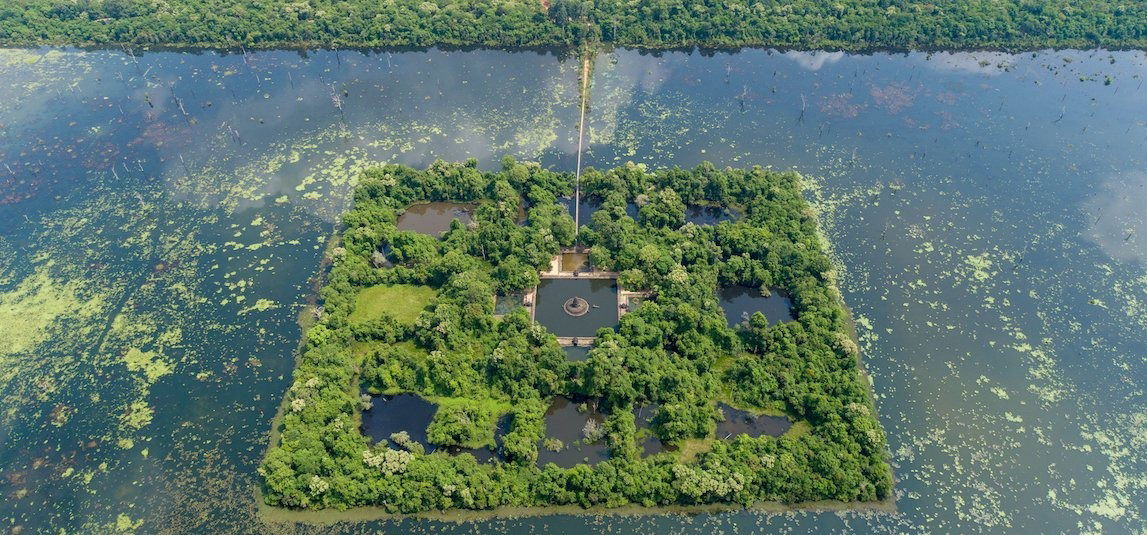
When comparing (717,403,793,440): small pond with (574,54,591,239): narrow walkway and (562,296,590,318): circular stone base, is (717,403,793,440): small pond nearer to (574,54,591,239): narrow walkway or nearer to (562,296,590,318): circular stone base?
(562,296,590,318): circular stone base

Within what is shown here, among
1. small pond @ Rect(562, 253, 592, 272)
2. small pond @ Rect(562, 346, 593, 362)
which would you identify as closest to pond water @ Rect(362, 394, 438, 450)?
small pond @ Rect(562, 346, 593, 362)

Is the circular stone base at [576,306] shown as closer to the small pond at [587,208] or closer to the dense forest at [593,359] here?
the dense forest at [593,359]

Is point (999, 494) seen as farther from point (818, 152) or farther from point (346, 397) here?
point (346, 397)

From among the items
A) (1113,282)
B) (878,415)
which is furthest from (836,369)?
(1113,282)

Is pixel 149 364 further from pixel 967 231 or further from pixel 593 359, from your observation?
pixel 967 231

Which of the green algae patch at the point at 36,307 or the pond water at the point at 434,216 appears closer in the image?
the green algae patch at the point at 36,307

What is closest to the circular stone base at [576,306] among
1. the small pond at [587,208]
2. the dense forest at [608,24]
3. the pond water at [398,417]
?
the small pond at [587,208]
